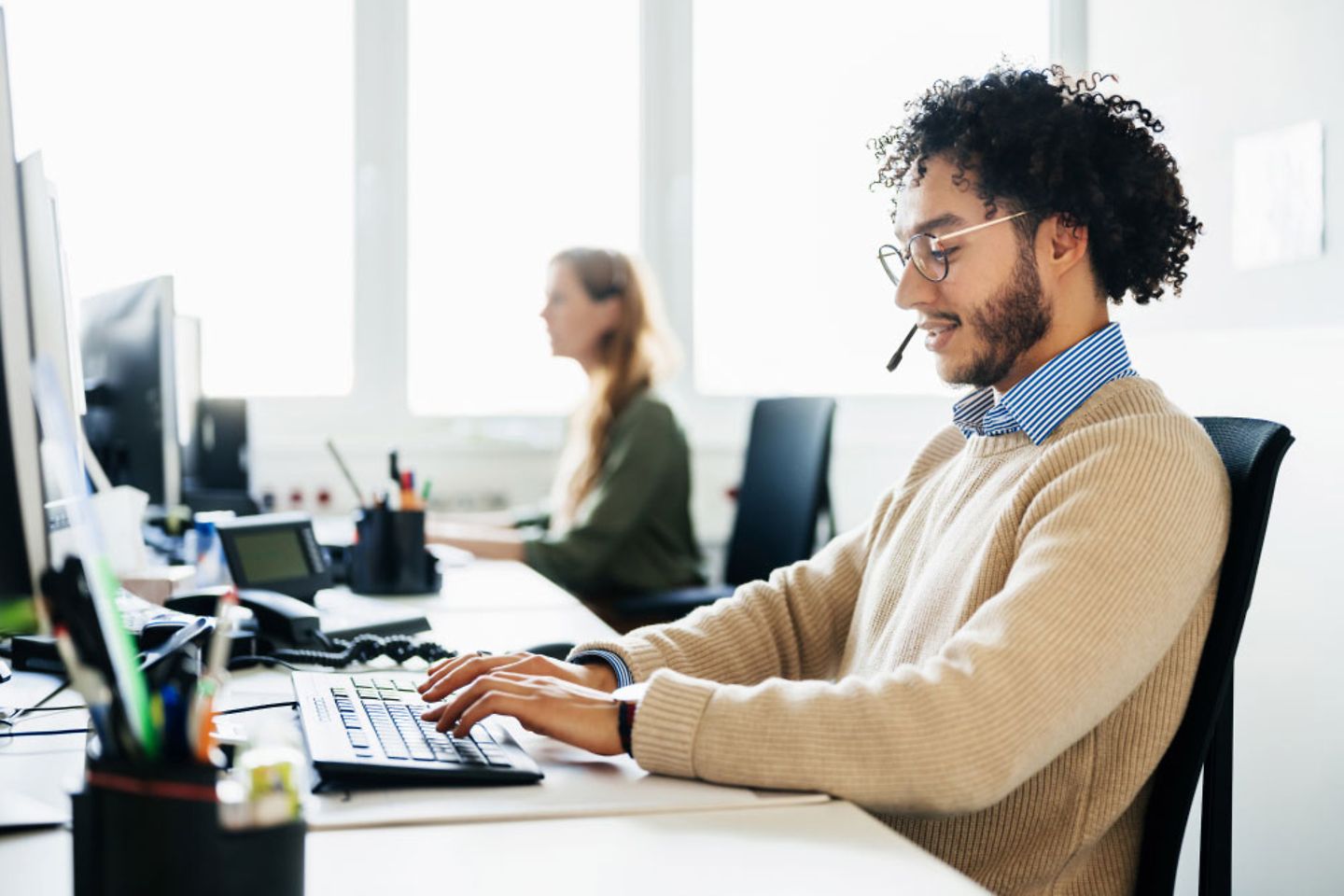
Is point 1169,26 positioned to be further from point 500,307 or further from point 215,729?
point 215,729

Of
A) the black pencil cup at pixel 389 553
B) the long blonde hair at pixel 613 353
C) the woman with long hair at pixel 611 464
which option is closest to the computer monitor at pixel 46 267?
the black pencil cup at pixel 389 553

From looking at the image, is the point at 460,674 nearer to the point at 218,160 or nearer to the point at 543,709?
the point at 543,709

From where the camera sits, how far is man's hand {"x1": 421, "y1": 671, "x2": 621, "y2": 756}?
0.96 meters

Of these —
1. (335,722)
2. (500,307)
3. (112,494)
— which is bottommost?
(335,722)

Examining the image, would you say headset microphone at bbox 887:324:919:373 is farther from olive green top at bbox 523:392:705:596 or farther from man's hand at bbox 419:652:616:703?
olive green top at bbox 523:392:705:596

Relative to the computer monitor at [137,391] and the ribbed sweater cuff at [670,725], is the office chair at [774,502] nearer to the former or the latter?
the computer monitor at [137,391]

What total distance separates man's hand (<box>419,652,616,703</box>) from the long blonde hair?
1.73m

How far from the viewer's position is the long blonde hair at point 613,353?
2.88 m

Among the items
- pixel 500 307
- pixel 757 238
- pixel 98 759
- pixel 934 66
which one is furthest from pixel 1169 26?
pixel 98 759

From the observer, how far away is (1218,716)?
3.31 ft

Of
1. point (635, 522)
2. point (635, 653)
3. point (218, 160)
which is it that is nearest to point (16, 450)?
point (635, 653)

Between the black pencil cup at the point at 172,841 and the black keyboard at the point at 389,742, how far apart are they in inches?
10.3

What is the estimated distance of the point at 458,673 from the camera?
107 centimetres

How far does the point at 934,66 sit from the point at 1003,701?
132 inches
